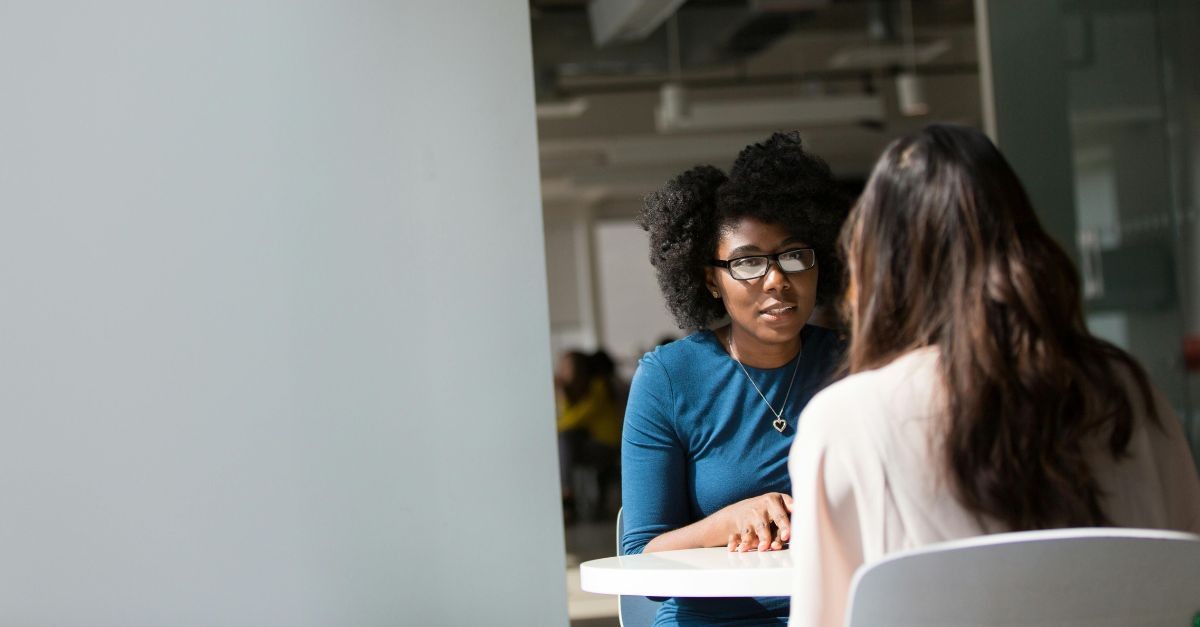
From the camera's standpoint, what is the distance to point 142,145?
2.34m

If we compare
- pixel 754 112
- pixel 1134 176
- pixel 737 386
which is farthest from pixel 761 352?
pixel 754 112

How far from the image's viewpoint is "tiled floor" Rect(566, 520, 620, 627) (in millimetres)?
5078

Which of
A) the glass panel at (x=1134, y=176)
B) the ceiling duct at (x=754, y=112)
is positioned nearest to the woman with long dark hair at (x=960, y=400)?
the glass panel at (x=1134, y=176)

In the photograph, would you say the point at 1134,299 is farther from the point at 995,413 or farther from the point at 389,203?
the point at 995,413

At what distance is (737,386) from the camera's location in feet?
7.55

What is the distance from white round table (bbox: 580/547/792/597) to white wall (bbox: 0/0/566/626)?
0.54m

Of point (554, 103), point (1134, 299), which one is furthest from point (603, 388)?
point (1134, 299)

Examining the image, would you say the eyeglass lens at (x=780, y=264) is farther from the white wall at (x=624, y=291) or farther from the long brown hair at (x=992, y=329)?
the white wall at (x=624, y=291)

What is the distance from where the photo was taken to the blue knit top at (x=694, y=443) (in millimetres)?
2248

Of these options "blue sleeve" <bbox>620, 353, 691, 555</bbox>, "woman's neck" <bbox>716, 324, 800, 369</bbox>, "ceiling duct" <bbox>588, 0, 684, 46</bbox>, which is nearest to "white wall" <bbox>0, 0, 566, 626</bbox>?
"blue sleeve" <bbox>620, 353, 691, 555</bbox>

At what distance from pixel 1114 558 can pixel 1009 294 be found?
0.28m

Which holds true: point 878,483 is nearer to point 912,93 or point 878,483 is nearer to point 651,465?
point 651,465

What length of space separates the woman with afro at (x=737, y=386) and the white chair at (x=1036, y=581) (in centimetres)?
88

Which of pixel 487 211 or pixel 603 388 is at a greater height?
pixel 487 211
